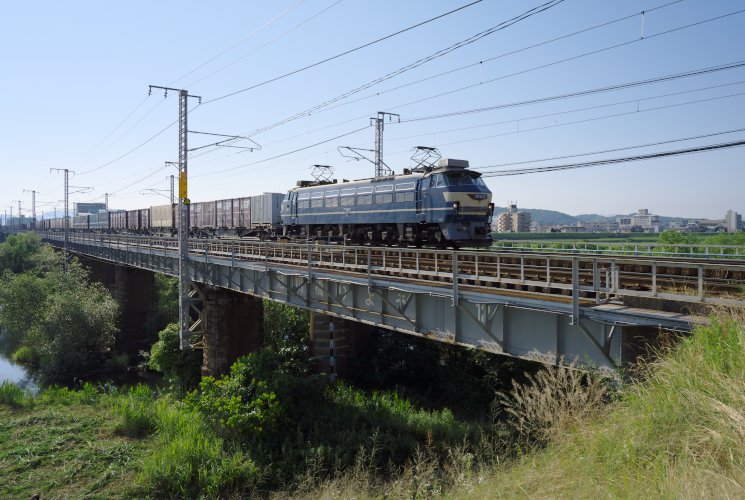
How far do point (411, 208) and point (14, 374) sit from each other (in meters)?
30.7

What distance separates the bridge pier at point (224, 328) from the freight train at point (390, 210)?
504cm

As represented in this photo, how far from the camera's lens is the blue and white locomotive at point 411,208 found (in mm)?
19391

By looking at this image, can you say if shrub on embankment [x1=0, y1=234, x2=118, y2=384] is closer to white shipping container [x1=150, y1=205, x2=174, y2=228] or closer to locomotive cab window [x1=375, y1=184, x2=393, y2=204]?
white shipping container [x1=150, y1=205, x2=174, y2=228]

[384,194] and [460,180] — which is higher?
[460,180]

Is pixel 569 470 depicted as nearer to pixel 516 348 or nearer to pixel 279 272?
pixel 516 348

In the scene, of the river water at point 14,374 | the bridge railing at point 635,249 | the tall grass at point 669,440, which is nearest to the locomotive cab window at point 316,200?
the bridge railing at point 635,249

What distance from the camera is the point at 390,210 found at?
2202 cm

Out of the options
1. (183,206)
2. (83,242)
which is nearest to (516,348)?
(183,206)

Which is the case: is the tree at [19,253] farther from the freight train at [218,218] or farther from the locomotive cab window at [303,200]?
the locomotive cab window at [303,200]

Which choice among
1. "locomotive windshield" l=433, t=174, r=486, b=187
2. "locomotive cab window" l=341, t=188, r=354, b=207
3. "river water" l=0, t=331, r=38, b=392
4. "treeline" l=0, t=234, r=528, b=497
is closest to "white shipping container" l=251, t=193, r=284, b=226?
"treeline" l=0, t=234, r=528, b=497

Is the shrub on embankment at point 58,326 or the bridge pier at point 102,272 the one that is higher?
the bridge pier at point 102,272

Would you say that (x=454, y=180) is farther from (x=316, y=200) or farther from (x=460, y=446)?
(x=316, y=200)

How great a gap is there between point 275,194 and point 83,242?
28434 mm

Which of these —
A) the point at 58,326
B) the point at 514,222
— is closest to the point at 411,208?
the point at 58,326
